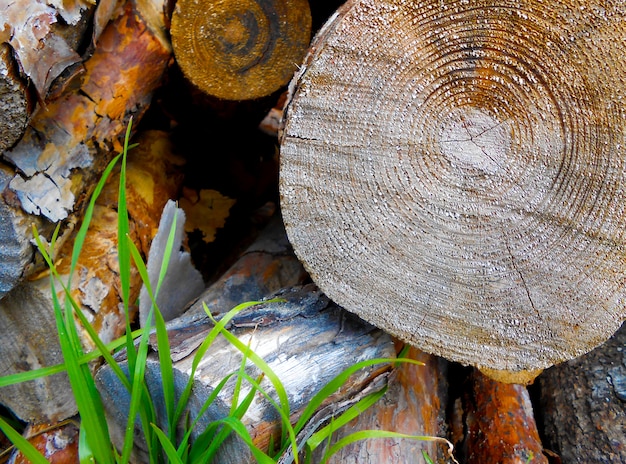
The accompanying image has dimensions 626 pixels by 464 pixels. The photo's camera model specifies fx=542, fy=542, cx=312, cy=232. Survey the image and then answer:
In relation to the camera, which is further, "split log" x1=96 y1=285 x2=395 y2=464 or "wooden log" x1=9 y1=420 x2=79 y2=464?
"wooden log" x1=9 y1=420 x2=79 y2=464

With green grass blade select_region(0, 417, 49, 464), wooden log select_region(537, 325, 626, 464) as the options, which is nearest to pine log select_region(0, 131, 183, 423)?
green grass blade select_region(0, 417, 49, 464)

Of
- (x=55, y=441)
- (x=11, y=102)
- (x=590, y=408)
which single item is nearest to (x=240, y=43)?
(x=11, y=102)

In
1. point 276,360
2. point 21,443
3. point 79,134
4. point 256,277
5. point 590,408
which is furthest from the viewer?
point 256,277

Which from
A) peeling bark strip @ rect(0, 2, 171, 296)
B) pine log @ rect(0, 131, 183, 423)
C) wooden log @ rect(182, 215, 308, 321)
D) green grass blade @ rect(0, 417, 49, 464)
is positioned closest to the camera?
green grass blade @ rect(0, 417, 49, 464)

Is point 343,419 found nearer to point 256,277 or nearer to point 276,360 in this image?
point 276,360

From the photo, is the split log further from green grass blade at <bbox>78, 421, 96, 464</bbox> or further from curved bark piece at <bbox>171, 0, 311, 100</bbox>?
curved bark piece at <bbox>171, 0, 311, 100</bbox>

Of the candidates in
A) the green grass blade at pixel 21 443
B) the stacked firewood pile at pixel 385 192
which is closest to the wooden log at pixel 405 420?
the stacked firewood pile at pixel 385 192
